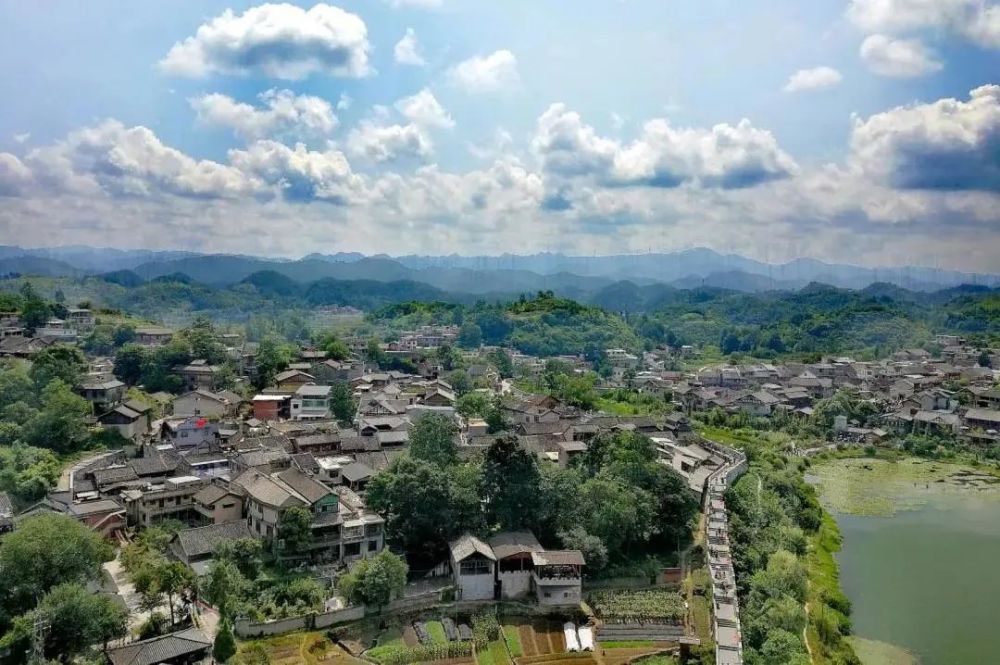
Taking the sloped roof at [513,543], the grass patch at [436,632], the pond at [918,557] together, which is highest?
the sloped roof at [513,543]

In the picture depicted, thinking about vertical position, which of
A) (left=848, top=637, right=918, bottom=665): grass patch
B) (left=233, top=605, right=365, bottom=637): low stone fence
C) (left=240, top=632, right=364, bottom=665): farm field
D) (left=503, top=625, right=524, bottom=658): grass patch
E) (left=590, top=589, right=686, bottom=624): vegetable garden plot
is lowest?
(left=848, top=637, right=918, bottom=665): grass patch

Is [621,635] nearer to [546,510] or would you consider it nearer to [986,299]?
[546,510]

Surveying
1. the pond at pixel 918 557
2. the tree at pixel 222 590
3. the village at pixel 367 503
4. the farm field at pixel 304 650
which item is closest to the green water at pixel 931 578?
the pond at pixel 918 557

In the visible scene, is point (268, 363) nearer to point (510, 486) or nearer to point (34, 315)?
point (34, 315)

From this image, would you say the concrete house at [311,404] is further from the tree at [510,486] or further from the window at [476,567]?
the window at [476,567]

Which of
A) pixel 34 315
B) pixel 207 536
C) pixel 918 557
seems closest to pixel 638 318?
pixel 34 315

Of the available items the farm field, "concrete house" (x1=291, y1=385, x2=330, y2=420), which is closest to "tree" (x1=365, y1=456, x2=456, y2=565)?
the farm field

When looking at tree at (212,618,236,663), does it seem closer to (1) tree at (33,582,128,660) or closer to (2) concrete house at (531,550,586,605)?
(1) tree at (33,582,128,660)
